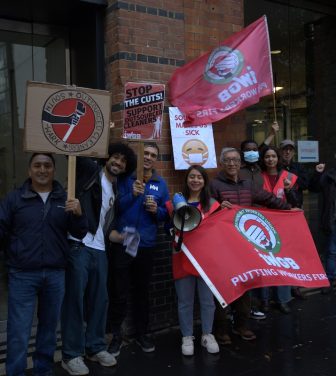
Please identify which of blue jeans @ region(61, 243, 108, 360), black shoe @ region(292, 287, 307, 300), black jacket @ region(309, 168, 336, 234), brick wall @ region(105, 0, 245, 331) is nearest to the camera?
blue jeans @ region(61, 243, 108, 360)

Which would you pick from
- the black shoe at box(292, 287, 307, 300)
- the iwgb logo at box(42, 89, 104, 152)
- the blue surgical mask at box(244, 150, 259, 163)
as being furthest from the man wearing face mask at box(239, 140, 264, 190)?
the iwgb logo at box(42, 89, 104, 152)

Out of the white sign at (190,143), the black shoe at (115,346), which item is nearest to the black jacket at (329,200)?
the white sign at (190,143)

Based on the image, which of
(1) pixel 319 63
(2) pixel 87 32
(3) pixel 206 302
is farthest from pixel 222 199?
(1) pixel 319 63

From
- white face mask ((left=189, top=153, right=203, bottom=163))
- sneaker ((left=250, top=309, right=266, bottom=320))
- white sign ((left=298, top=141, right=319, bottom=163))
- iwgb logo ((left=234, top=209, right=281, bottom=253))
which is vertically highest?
white sign ((left=298, top=141, right=319, bottom=163))

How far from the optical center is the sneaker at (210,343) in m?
4.34

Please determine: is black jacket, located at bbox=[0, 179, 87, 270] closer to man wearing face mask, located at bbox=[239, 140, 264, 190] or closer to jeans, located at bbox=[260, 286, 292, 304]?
man wearing face mask, located at bbox=[239, 140, 264, 190]

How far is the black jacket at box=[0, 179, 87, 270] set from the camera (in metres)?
3.34

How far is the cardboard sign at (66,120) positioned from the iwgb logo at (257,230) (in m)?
1.58

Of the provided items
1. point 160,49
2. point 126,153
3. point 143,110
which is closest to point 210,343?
point 126,153

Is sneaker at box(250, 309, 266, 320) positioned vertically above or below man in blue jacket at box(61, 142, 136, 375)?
below

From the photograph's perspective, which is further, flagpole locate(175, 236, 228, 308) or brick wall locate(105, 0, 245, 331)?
brick wall locate(105, 0, 245, 331)

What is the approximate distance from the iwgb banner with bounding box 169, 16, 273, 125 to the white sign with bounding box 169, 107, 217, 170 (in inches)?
3.6

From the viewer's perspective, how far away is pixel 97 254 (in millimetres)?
3951

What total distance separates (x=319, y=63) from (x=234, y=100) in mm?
3214
